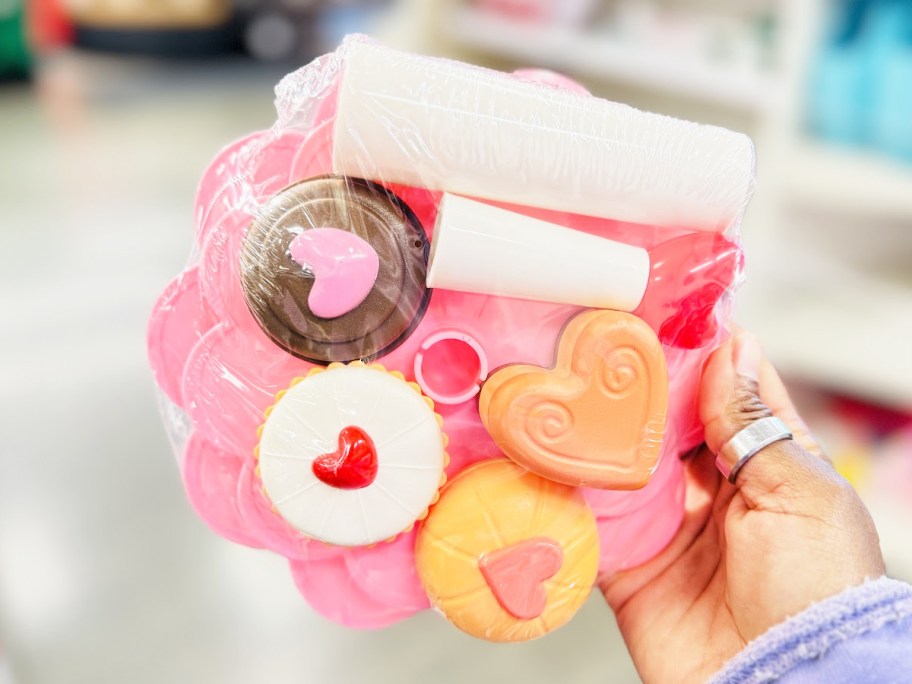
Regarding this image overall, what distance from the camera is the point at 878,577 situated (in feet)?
1.69

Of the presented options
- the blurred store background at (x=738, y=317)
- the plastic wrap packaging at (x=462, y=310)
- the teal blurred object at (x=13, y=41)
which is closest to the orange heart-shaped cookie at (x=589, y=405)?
the plastic wrap packaging at (x=462, y=310)

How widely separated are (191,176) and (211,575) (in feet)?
5.61

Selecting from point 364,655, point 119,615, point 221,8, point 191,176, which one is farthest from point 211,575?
point 221,8

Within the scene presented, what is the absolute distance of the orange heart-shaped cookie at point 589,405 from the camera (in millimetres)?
490

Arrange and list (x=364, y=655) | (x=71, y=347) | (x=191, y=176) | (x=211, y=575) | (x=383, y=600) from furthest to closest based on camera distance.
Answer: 1. (x=191, y=176)
2. (x=71, y=347)
3. (x=211, y=575)
4. (x=364, y=655)
5. (x=383, y=600)

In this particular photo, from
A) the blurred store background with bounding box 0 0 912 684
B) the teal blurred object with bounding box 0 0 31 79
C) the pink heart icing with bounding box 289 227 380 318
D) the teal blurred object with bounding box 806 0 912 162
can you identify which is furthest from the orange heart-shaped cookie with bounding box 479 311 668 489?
the teal blurred object with bounding box 0 0 31 79

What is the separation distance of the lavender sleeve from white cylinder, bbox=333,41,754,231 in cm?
26

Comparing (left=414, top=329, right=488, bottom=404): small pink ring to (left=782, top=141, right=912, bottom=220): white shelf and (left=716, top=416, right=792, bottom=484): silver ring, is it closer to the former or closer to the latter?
(left=716, top=416, right=792, bottom=484): silver ring

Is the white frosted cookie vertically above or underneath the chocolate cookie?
underneath

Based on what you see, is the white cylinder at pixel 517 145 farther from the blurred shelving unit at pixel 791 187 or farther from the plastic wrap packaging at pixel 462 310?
the blurred shelving unit at pixel 791 187

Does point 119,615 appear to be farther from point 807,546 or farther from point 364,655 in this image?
point 807,546

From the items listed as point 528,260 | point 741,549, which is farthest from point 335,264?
point 741,549

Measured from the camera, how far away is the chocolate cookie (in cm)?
48

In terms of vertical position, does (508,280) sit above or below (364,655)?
above
